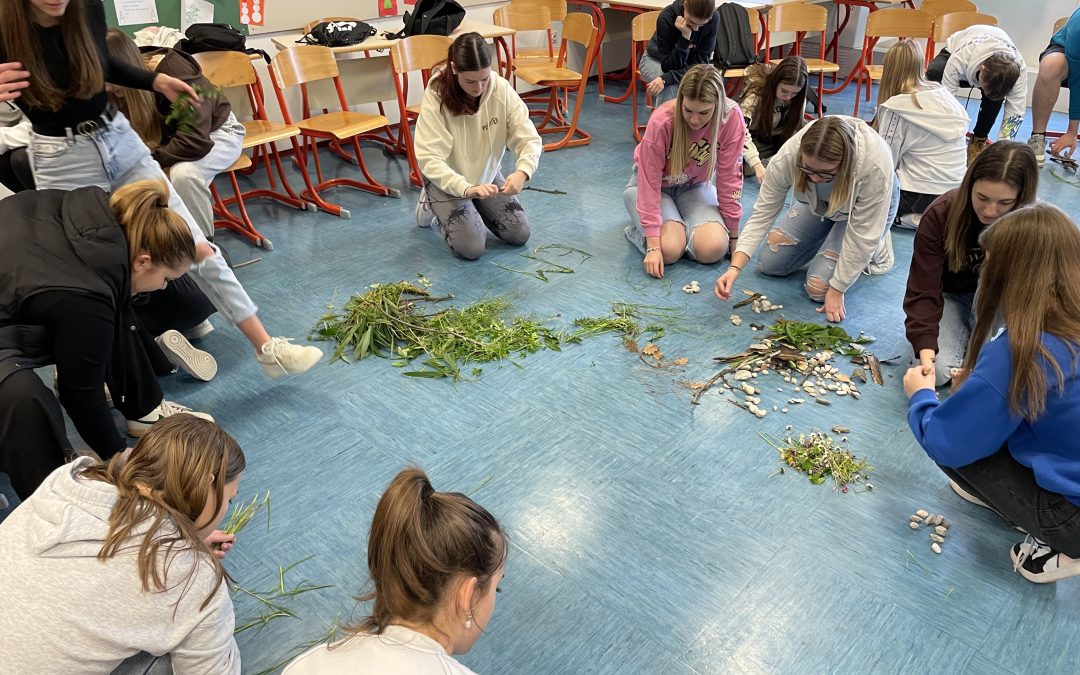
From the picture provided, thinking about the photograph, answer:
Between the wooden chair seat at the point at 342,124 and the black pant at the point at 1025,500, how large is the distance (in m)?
3.63

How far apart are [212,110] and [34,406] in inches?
82.8

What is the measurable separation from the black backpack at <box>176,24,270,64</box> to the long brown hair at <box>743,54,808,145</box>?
3065 mm

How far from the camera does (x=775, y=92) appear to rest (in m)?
4.44

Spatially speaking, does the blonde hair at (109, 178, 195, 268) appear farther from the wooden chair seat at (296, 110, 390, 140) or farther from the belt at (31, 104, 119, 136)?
the wooden chair seat at (296, 110, 390, 140)

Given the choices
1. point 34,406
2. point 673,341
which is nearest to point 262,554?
point 34,406

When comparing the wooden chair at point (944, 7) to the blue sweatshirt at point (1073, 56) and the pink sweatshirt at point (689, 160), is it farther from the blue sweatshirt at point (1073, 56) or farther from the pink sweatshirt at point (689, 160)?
the pink sweatshirt at point (689, 160)

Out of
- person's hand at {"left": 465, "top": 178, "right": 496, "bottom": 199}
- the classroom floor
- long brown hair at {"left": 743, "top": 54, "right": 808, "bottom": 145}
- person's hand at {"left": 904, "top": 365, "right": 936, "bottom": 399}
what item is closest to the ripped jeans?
the classroom floor

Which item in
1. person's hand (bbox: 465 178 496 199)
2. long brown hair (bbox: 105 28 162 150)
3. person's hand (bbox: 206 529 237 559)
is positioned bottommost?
person's hand (bbox: 206 529 237 559)

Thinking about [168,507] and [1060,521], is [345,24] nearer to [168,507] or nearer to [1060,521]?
[168,507]

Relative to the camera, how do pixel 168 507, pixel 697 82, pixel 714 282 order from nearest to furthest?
pixel 168 507, pixel 697 82, pixel 714 282

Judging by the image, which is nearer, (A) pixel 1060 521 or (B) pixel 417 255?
(A) pixel 1060 521

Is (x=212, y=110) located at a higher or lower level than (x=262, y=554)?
higher

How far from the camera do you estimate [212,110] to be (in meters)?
3.60

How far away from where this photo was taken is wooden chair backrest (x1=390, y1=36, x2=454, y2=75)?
4715 mm
